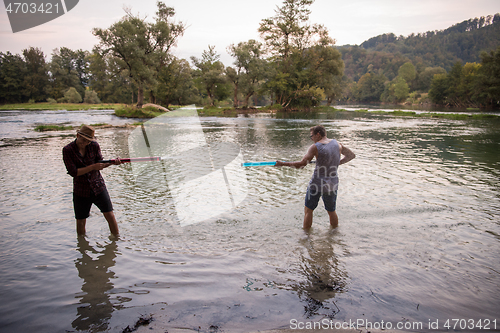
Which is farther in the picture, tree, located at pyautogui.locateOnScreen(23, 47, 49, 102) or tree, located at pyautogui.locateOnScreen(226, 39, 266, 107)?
tree, located at pyautogui.locateOnScreen(23, 47, 49, 102)

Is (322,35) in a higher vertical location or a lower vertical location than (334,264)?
higher

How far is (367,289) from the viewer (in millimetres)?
4305

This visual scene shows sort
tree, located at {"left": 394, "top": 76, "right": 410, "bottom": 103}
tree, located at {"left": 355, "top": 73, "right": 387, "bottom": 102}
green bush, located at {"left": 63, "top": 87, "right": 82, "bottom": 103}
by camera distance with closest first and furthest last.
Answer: green bush, located at {"left": 63, "top": 87, "right": 82, "bottom": 103}
tree, located at {"left": 394, "top": 76, "right": 410, "bottom": 103}
tree, located at {"left": 355, "top": 73, "right": 387, "bottom": 102}

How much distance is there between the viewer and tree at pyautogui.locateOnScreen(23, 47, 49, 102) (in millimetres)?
86688

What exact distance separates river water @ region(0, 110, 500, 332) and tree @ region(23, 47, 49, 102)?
100661 mm

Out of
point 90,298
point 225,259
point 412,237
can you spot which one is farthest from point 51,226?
point 412,237

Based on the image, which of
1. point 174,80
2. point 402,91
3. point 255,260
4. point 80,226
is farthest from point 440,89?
point 80,226

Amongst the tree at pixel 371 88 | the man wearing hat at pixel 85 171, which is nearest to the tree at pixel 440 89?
the tree at pixel 371 88

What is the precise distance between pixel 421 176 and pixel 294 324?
9.90 meters

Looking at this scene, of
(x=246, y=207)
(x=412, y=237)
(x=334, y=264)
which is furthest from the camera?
(x=246, y=207)

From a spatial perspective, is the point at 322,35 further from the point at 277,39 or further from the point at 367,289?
the point at 367,289

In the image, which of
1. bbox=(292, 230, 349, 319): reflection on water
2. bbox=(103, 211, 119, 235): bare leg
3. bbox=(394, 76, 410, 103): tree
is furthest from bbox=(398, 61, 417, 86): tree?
bbox=(103, 211, 119, 235): bare leg

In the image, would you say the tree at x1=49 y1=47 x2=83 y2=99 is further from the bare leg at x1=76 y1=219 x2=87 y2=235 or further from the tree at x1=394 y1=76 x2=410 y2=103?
the tree at x1=394 y1=76 x2=410 y2=103

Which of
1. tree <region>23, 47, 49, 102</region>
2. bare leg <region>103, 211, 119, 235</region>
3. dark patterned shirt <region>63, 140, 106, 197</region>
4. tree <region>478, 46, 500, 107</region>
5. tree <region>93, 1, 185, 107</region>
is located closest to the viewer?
dark patterned shirt <region>63, 140, 106, 197</region>
